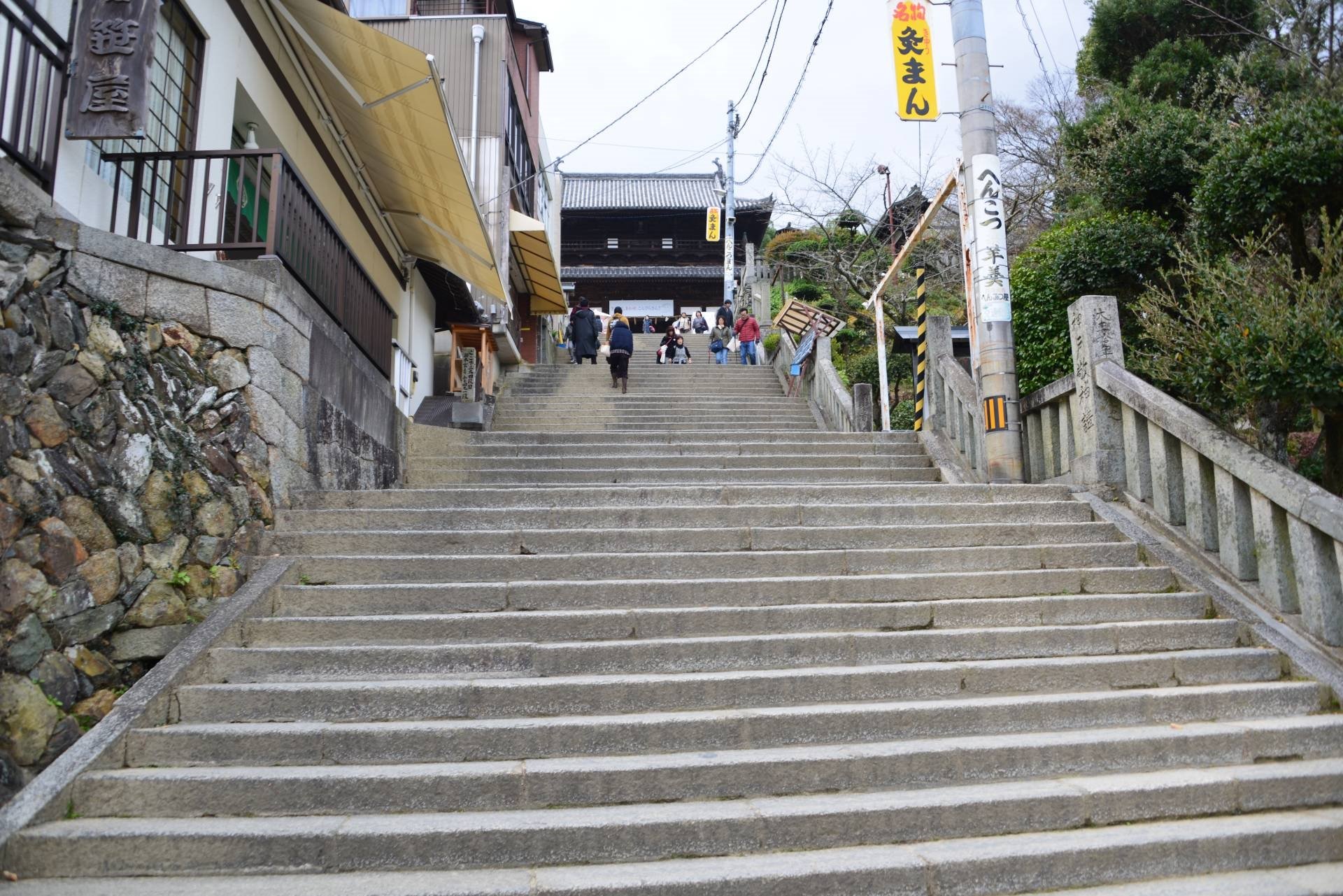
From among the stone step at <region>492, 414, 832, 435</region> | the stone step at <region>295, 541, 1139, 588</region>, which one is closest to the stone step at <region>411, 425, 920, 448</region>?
the stone step at <region>492, 414, 832, 435</region>

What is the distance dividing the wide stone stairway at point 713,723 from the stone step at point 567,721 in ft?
0.05

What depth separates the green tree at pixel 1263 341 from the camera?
16.1 feet

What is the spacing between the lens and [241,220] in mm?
6375

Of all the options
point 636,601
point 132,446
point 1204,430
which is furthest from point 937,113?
point 132,446

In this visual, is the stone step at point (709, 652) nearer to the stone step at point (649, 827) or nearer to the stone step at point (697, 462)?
the stone step at point (649, 827)

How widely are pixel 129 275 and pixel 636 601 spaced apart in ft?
11.1

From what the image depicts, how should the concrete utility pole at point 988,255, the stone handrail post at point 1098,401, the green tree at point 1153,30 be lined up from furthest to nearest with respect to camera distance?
the green tree at point 1153,30 < the concrete utility pole at point 988,255 < the stone handrail post at point 1098,401

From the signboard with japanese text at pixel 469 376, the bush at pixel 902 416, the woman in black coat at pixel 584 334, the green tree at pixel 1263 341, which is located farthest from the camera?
the woman in black coat at pixel 584 334

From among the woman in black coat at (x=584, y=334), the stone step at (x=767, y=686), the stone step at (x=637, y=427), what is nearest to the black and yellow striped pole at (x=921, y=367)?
the stone step at (x=637, y=427)

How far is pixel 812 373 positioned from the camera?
571 inches

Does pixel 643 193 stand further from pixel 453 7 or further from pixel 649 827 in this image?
pixel 649 827

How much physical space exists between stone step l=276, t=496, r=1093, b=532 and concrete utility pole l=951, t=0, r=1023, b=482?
1118 millimetres

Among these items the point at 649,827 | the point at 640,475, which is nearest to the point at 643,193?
the point at 640,475

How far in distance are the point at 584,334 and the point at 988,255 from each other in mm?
11052
